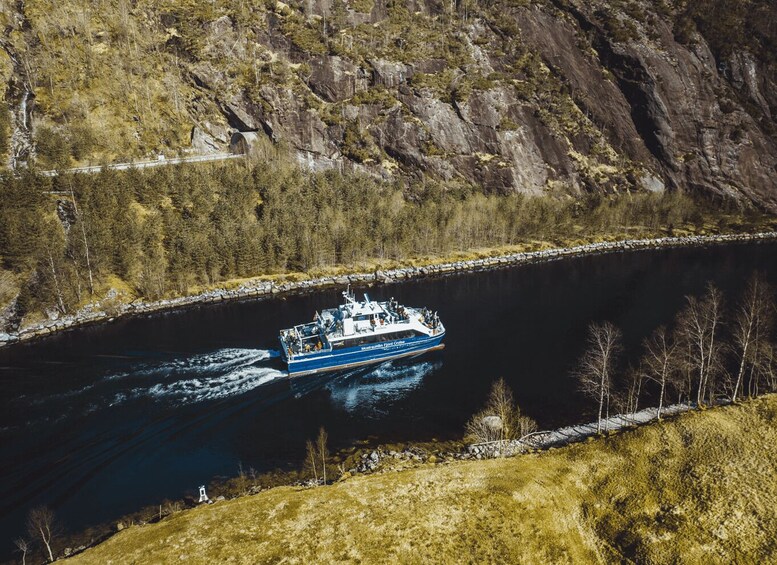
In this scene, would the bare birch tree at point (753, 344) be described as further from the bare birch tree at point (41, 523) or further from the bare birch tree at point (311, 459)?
the bare birch tree at point (41, 523)

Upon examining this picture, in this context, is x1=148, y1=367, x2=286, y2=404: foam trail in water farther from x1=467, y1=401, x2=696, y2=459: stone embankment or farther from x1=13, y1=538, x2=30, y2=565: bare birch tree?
x1=467, y1=401, x2=696, y2=459: stone embankment

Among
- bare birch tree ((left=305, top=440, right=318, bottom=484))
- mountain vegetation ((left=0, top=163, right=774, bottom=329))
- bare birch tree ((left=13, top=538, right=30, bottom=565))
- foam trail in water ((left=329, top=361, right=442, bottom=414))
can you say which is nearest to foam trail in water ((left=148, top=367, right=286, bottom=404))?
foam trail in water ((left=329, top=361, right=442, bottom=414))

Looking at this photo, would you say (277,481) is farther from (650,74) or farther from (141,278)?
(650,74)

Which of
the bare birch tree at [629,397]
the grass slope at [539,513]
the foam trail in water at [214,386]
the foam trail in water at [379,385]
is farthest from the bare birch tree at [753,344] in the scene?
the foam trail in water at [214,386]

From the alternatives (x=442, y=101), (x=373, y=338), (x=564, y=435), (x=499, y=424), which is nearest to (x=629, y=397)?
(x=564, y=435)

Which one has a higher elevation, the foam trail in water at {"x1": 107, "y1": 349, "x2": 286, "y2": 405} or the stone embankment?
the foam trail in water at {"x1": 107, "y1": 349, "x2": 286, "y2": 405}

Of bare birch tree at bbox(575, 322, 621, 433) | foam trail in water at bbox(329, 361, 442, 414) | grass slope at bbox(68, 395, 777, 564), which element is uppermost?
grass slope at bbox(68, 395, 777, 564)
